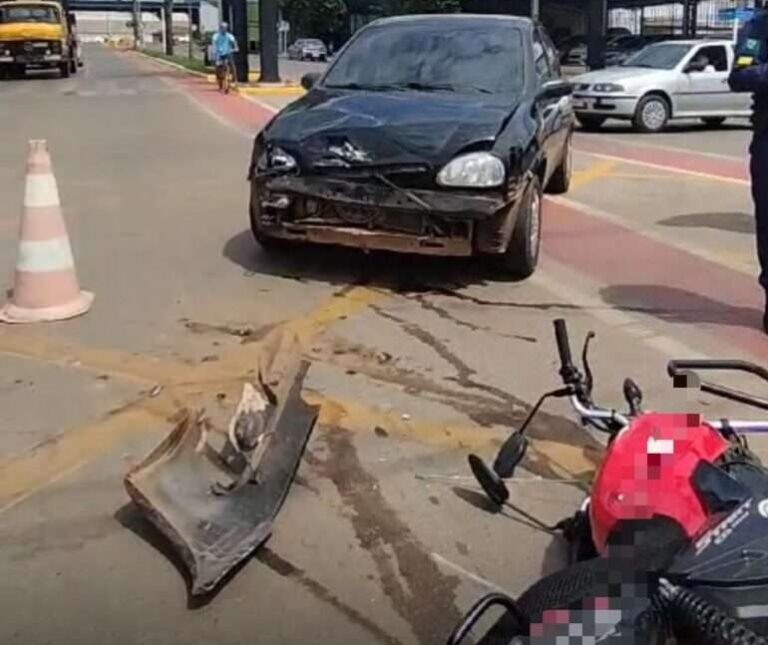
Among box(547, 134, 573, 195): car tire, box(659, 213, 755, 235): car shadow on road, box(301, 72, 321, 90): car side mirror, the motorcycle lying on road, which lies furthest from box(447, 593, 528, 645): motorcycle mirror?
box(547, 134, 573, 195): car tire

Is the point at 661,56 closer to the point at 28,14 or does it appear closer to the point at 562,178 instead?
the point at 562,178

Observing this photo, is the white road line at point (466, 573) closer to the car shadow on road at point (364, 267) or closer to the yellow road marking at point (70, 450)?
the yellow road marking at point (70, 450)

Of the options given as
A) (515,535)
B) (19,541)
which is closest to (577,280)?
(515,535)

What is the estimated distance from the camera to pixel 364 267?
24.6ft

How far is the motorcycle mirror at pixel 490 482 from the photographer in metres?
3.88

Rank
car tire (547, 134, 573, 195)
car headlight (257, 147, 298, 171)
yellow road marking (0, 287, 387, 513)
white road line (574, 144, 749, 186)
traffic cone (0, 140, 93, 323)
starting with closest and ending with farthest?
yellow road marking (0, 287, 387, 513)
traffic cone (0, 140, 93, 323)
car headlight (257, 147, 298, 171)
car tire (547, 134, 573, 195)
white road line (574, 144, 749, 186)

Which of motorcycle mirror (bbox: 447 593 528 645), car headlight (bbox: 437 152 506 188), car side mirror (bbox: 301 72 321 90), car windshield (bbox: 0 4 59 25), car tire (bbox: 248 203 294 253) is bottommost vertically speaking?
car tire (bbox: 248 203 294 253)

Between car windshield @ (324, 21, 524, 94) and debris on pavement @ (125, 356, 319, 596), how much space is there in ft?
13.8

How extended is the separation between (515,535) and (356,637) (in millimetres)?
821

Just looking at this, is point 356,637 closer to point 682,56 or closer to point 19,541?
point 19,541

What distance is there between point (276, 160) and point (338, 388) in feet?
7.07

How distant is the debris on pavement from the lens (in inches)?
135

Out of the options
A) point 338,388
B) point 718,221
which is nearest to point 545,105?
point 718,221

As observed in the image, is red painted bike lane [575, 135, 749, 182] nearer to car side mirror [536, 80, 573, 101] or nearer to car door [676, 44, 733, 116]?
car door [676, 44, 733, 116]
